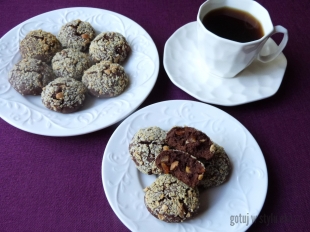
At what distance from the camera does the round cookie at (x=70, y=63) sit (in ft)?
3.71

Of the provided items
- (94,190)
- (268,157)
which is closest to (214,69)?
(268,157)

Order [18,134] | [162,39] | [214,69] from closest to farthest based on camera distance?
[18,134]
[214,69]
[162,39]

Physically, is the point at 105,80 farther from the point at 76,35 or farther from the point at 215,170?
the point at 215,170

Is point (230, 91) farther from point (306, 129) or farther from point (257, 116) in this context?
point (306, 129)

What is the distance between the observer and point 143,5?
147 centimetres

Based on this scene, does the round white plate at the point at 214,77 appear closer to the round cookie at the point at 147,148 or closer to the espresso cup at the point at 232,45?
the espresso cup at the point at 232,45

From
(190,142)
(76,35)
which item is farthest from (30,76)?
(190,142)

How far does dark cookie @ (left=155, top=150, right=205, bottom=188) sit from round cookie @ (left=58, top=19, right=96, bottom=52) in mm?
595

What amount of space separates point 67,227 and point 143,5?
1032 mm

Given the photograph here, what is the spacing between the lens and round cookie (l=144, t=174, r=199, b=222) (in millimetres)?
807

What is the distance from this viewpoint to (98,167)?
3.23ft

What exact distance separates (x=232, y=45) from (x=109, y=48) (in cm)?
45

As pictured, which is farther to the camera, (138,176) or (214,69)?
(214,69)

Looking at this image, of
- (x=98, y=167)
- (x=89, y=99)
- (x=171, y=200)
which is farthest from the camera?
(x=89, y=99)
